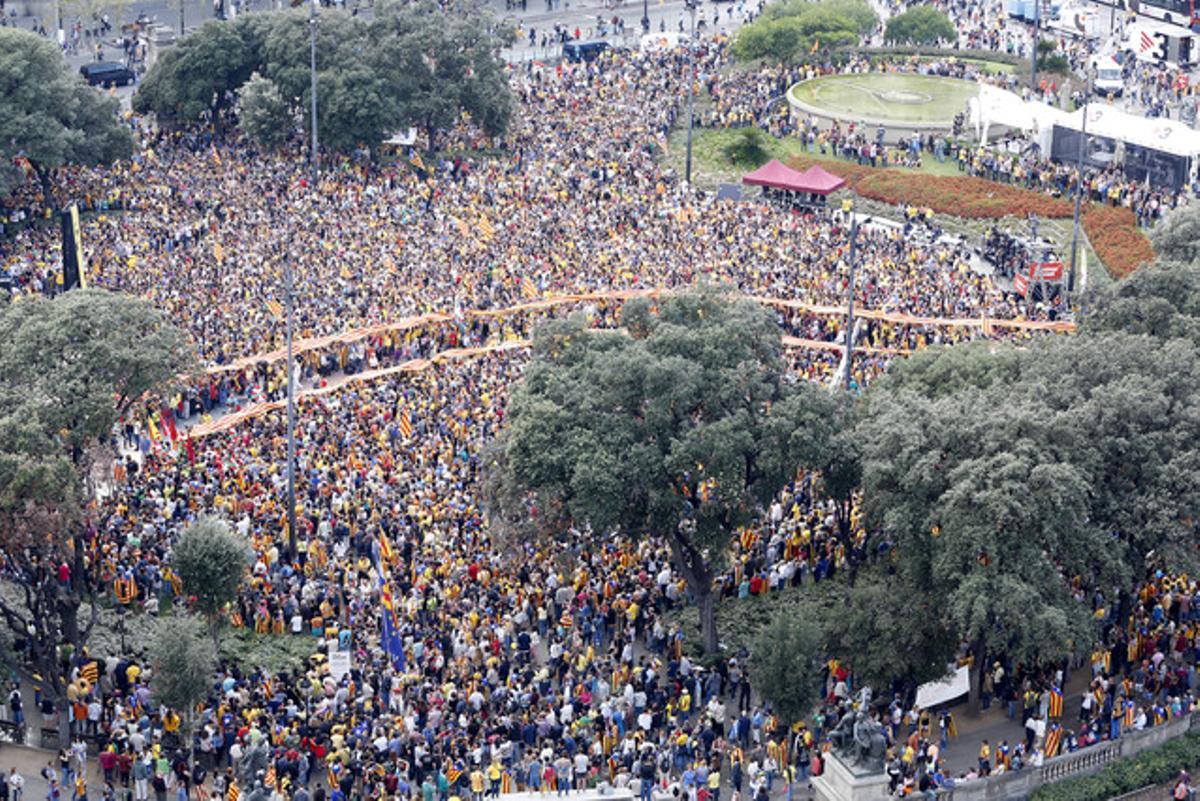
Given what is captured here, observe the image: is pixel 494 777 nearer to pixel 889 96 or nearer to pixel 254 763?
pixel 254 763

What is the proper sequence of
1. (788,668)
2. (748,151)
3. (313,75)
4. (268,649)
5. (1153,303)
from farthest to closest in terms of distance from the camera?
(748,151) < (313,75) < (1153,303) < (268,649) < (788,668)

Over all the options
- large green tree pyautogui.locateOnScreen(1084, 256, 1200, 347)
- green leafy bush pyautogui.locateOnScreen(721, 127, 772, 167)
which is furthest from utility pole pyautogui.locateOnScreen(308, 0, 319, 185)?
large green tree pyautogui.locateOnScreen(1084, 256, 1200, 347)

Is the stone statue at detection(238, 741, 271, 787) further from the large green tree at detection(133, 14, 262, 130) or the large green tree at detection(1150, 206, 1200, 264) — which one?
the large green tree at detection(133, 14, 262, 130)

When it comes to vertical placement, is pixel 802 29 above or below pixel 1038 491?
above

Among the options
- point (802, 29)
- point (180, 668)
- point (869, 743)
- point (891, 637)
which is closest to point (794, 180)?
point (802, 29)

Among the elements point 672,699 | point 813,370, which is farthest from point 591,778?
point 813,370

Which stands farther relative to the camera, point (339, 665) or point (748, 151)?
point (748, 151)

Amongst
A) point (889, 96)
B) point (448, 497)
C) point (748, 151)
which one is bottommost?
point (448, 497)

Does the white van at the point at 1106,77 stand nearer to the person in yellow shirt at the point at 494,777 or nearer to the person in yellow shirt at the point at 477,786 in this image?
the person in yellow shirt at the point at 494,777

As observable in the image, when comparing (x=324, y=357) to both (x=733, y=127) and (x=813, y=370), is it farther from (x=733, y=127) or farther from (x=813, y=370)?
(x=733, y=127)
